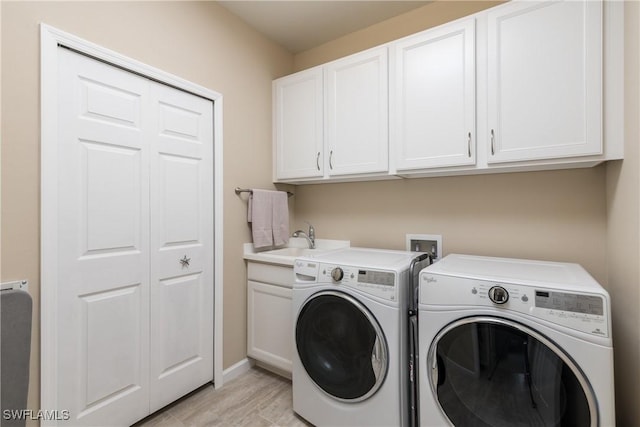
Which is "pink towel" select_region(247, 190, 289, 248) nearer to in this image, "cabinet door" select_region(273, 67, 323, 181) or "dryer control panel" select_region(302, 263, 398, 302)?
"cabinet door" select_region(273, 67, 323, 181)

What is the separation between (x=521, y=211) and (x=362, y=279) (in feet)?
3.68

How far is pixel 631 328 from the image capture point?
3.92 ft

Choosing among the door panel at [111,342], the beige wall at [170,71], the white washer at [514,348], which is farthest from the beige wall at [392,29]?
the door panel at [111,342]

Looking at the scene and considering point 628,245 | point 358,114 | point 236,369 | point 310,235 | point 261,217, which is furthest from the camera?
point 310,235

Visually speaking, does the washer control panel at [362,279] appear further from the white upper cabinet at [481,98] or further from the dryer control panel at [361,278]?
the white upper cabinet at [481,98]

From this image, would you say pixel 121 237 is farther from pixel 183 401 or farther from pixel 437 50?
pixel 437 50

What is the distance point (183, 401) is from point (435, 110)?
2388mm

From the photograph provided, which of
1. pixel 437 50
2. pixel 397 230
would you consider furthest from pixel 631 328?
pixel 437 50

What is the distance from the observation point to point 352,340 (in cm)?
149

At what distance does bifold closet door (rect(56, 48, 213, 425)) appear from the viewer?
4.60 feet

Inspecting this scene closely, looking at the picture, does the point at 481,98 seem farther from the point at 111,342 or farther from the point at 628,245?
the point at 111,342

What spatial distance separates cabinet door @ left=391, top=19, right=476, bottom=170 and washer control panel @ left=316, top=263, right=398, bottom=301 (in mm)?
760

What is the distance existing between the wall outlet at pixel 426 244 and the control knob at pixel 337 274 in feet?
2.72

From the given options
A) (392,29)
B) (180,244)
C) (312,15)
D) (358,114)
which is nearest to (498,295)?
(358,114)
